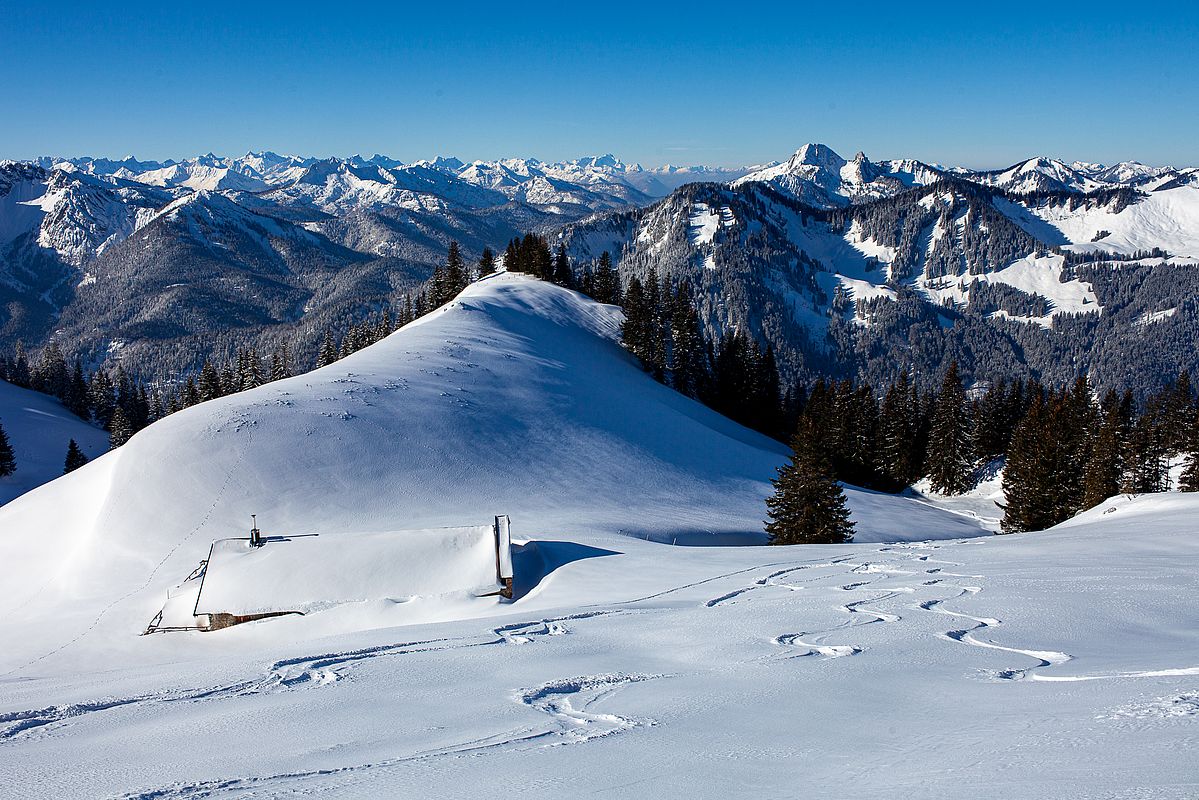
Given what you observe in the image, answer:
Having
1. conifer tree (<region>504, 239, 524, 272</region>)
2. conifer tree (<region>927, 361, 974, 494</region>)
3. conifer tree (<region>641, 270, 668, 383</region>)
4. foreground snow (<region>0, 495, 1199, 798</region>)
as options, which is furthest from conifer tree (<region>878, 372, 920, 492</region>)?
foreground snow (<region>0, 495, 1199, 798</region>)

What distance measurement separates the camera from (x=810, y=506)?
32156mm

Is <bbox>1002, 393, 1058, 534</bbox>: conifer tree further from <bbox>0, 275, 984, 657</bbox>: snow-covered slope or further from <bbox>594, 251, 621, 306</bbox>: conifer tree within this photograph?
<bbox>594, 251, 621, 306</bbox>: conifer tree

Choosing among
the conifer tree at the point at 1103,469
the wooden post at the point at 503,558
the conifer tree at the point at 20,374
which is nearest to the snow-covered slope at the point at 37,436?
the conifer tree at the point at 20,374

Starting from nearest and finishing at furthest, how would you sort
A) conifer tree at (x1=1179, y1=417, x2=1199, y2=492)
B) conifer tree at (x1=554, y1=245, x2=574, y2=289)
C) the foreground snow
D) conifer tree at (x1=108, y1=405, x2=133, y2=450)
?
the foreground snow
conifer tree at (x1=1179, y1=417, x2=1199, y2=492)
conifer tree at (x1=108, y1=405, x2=133, y2=450)
conifer tree at (x1=554, y1=245, x2=574, y2=289)

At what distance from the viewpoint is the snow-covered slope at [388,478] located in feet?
77.9

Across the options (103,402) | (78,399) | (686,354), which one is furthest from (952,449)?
(78,399)

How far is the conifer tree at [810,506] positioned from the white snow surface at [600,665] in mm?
7975

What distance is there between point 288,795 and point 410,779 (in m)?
0.84

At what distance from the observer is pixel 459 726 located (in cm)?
631

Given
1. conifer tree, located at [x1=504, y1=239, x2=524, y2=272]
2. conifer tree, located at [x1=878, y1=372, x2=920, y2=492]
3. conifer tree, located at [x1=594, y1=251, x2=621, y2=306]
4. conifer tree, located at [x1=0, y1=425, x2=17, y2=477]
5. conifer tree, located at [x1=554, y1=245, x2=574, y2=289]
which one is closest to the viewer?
conifer tree, located at [x1=878, y1=372, x2=920, y2=492]

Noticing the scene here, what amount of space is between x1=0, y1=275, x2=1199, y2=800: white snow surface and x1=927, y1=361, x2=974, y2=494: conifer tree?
3299 centimetres

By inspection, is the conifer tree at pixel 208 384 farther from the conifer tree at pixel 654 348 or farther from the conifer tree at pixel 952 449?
the conifer tree at pixel 952 449

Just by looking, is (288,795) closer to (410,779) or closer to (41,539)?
(410,779)

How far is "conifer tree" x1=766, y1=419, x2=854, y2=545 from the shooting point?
104 feet
